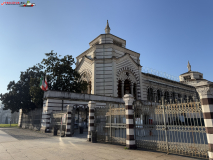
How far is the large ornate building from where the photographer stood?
24.0 m

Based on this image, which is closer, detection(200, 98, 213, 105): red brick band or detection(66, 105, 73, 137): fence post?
detection(200, 98, 213, 105): red brick band

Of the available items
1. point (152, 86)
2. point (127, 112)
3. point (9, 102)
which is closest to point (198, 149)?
point (127, 112)

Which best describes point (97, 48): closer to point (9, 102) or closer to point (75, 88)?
point (75, 88)

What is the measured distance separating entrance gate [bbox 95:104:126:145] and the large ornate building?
481 inches

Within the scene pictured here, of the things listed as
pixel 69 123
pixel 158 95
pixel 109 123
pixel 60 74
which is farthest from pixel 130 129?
pixel 158 95

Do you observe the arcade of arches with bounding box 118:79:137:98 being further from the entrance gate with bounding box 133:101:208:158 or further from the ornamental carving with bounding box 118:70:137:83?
the entrance gate with bounding box 133:101:208:158

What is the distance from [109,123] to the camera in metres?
10.2

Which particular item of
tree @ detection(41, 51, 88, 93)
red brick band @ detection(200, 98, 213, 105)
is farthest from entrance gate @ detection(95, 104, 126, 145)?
tree @ detection(41, 51, 88, 93)

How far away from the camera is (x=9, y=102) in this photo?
24.9m

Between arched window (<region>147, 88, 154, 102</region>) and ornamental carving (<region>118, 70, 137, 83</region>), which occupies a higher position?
ornamental carving (<region>118, 70, 137, 83</region>)

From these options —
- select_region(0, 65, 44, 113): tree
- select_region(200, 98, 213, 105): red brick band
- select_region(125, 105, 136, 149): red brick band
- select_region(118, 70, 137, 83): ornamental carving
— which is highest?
select_region(118, 70, 137, 83): ornamental carving

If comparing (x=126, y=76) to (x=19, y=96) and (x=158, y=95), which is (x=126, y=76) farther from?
(x=19, y=96)

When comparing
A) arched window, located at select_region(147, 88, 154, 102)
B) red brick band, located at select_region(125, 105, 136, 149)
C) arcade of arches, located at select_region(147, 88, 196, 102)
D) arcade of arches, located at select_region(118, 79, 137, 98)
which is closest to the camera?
red brick band, located at select_region(125, 105, 136, 149)

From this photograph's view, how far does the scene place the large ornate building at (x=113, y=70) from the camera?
78.7ft
